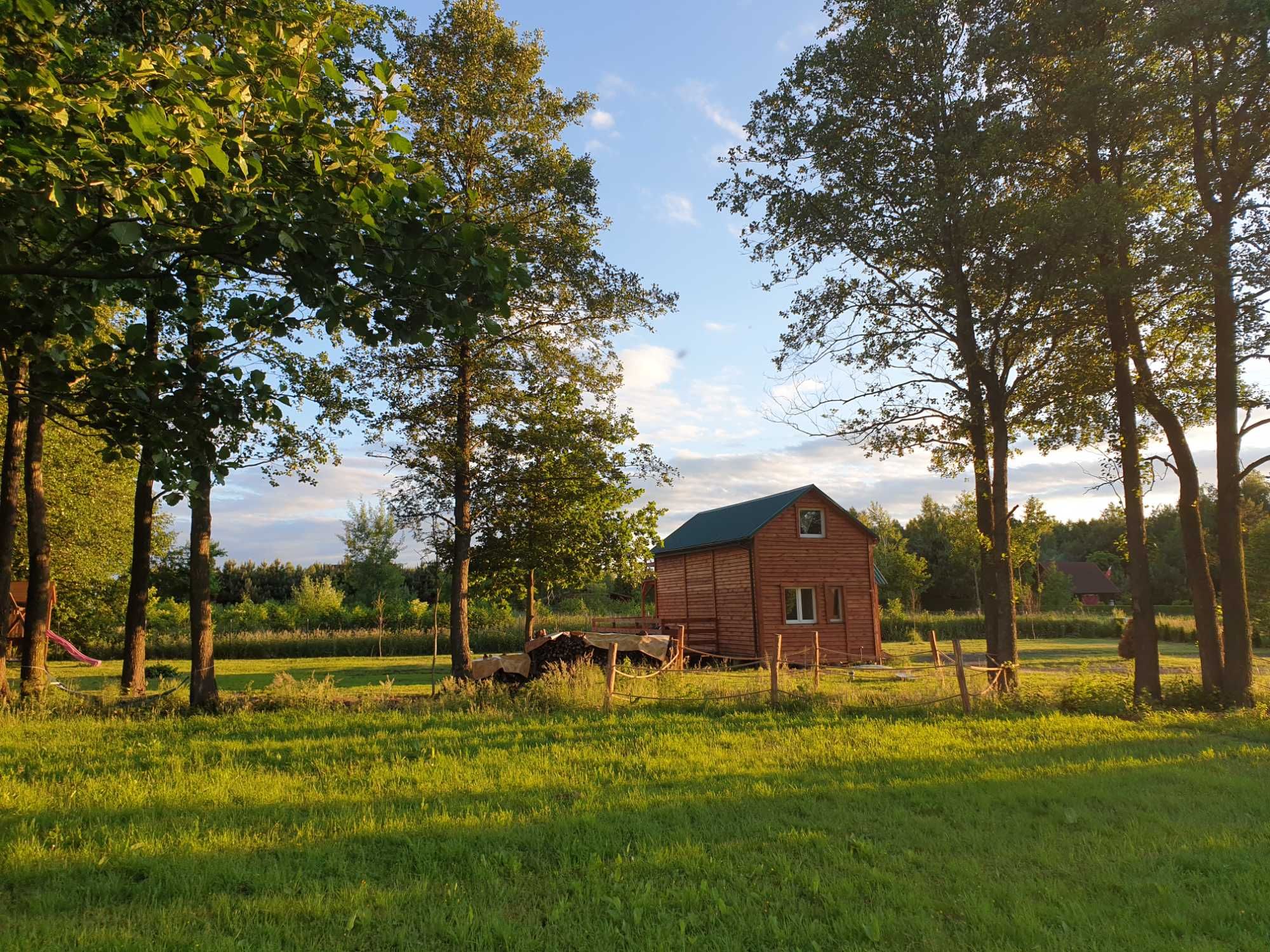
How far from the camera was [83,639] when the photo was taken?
1425 inches

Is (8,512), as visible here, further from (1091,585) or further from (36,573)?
(1091,585)

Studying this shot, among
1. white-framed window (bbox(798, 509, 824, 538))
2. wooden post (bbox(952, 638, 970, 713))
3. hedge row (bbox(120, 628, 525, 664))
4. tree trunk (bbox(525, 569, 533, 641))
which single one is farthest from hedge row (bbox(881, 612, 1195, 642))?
wooden post (bbox(952, 638, 970, 713))

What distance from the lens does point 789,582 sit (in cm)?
2744

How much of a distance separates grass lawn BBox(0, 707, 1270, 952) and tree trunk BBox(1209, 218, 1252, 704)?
3793 mm

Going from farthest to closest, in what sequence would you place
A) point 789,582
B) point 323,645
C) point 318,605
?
1. point 318,605
2. point 323,645
3. point 789,582

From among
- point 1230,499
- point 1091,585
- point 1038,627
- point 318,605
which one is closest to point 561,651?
point 1230,499

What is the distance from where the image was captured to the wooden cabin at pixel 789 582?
88.6ft

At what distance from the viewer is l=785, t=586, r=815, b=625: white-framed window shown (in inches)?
1086

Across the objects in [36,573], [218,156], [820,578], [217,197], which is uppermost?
[217,197]

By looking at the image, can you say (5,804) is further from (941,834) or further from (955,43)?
(955,43)

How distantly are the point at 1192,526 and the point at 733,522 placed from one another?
16.7m

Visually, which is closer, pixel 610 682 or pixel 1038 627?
pixel 610 682

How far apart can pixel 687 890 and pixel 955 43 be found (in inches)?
609

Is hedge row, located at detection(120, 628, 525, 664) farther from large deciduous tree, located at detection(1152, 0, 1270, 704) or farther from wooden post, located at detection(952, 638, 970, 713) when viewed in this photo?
large deciduous tree, located at detection(1152, 0, 1270, 704)
